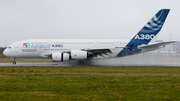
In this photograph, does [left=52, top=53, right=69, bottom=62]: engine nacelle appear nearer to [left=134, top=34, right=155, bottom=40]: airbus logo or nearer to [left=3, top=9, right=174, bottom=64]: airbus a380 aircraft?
[left=3, top=9, right=174, bottom=64]: airbus a380 aircraft

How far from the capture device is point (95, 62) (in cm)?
2644

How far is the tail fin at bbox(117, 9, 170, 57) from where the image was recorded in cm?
2402

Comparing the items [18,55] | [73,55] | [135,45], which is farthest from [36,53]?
[135,45]

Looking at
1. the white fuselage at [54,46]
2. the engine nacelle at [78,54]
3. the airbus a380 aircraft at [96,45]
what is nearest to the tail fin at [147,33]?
the airbus a380 aircraft at [96,45]

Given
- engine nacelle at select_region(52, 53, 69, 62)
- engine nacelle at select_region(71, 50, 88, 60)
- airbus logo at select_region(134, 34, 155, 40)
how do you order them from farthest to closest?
airbus logo at select_region(134, 34, 155, 40)
engine nacelle at select_region(71, 50, 88, 60)
engine nacelle at select_region(52, 53, 69, 62)

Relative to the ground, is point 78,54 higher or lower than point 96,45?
lower

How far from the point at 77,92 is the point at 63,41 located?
57.3ft

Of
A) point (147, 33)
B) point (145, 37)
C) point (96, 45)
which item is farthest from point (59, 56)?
point (147, 33)

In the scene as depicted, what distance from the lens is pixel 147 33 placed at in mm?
24312

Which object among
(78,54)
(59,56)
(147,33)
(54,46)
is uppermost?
(147,33)

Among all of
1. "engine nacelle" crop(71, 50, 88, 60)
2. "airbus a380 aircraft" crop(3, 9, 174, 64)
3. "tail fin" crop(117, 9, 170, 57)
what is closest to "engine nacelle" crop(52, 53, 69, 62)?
"engine nacelle" crop(71, 50, 88, 60)

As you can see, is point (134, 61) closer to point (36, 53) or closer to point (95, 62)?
point (95, 62)

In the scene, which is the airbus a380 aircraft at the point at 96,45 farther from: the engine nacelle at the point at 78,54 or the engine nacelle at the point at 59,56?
the engine nacelle at the point at 59,56

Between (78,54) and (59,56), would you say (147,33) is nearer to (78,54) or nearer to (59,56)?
(78,54)
